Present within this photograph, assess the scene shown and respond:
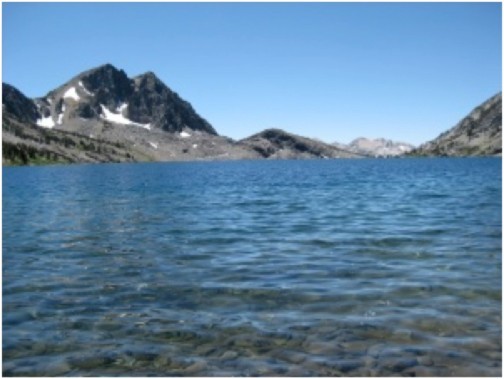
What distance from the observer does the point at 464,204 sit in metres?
52.8

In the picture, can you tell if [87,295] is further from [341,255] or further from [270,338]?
[341,255]

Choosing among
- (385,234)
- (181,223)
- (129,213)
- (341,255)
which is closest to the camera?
(341,255)

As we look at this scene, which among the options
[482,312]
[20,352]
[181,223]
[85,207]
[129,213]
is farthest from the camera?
[85,207]

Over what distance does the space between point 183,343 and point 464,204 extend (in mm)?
45046

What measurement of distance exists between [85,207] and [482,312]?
48.8m

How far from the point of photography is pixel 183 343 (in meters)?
14.4

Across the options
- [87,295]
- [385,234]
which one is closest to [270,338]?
[87,295]

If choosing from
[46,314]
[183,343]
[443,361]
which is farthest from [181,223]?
[443,361]

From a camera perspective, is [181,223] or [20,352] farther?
[181,223]

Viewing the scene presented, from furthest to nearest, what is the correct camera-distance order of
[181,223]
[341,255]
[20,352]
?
1. [181,223]
2. [341,255]
3. [20,352]

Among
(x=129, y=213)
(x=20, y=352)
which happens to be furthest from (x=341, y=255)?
(x=129, y=213)

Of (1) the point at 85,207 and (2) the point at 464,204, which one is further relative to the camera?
(1) the point at 85,207

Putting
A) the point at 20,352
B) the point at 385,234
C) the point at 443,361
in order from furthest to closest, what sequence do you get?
the point at 385,234 → the point at 20,352 → the point at 443,361

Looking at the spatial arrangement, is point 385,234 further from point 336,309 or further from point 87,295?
point 87,295
